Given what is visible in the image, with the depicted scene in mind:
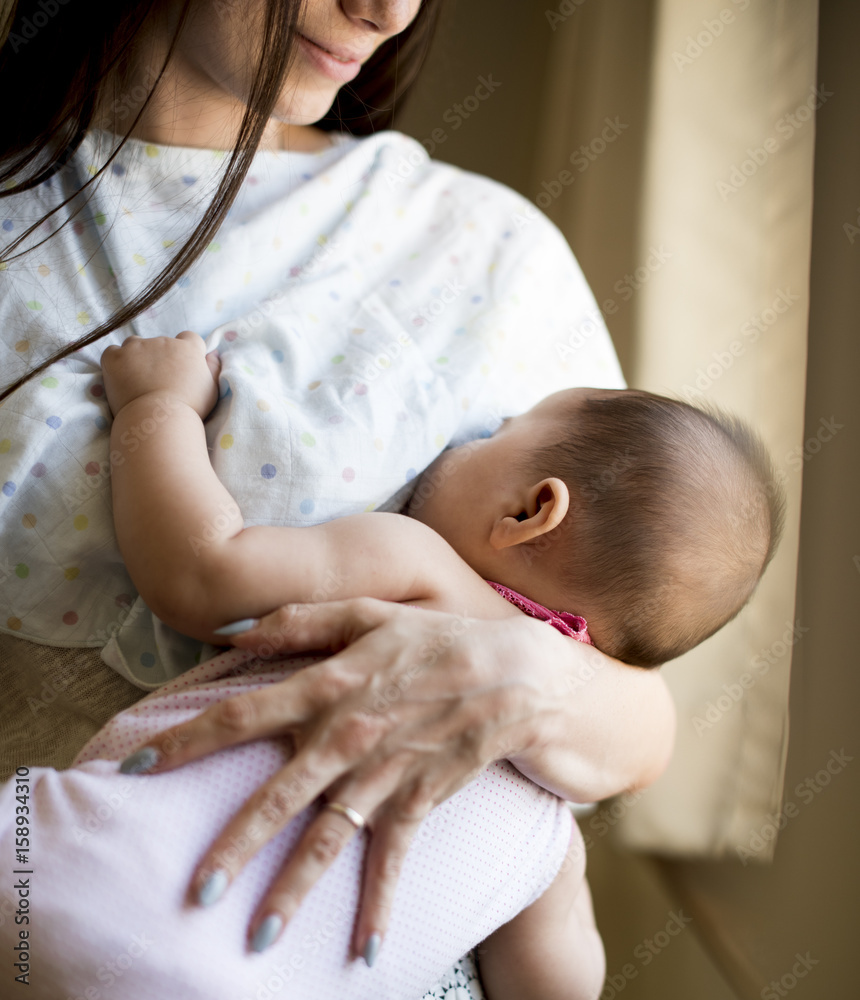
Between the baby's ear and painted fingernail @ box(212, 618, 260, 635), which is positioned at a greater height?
painted fingernail @ box(212, 618, 260, 635)

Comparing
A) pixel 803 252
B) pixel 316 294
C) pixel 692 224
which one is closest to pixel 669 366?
pixel 692 224

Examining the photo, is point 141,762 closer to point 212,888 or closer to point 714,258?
point 212,888

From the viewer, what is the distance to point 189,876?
2.11 feet

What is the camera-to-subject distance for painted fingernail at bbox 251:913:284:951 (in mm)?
643

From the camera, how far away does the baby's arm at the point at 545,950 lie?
89cm

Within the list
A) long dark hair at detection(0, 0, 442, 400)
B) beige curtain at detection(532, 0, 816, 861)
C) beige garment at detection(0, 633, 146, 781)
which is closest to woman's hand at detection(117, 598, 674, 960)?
beige garment at detection(0, 633, 146, 781)

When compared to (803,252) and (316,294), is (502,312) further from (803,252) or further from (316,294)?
(803,252)

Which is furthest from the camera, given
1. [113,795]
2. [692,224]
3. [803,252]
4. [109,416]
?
[692,224]

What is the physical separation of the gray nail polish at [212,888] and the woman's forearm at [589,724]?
304 millimetres

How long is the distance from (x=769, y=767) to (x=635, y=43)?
1528mm

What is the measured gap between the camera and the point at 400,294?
108cm

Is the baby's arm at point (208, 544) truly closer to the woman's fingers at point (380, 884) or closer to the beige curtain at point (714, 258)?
the woman's fingers at point (380, 884)

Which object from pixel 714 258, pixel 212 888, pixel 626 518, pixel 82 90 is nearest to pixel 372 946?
pixel 212 888

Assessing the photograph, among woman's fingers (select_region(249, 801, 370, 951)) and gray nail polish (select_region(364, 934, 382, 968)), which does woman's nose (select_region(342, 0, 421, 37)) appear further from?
gray nail polish (select_region(364, 934, 382, 968))
